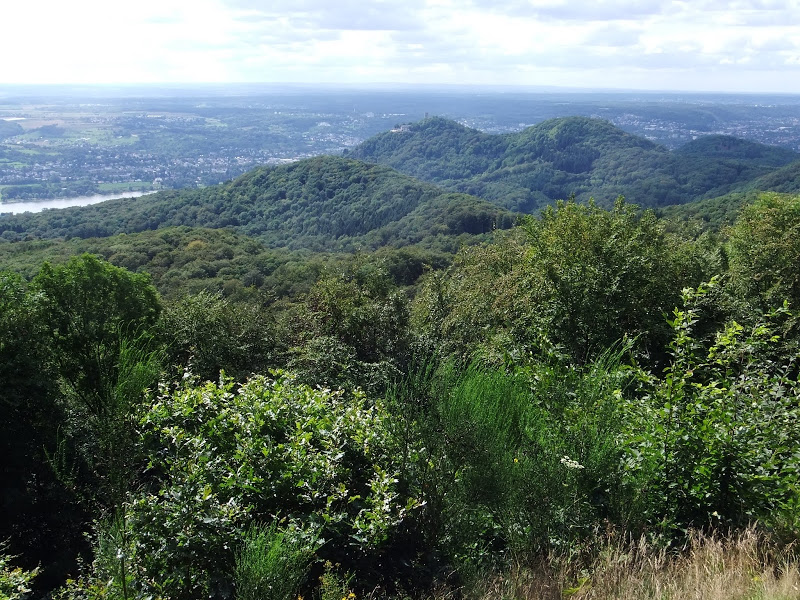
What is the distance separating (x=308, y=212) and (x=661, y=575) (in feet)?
445

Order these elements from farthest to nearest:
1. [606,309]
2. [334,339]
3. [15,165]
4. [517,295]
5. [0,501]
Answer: [15,165]
[334,339]
[517,295]
[606,309]
[0,501]

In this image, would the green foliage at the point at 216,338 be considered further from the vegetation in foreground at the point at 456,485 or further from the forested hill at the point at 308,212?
the forested hill at the point at 308,212

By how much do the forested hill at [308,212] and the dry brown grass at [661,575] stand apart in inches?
3543

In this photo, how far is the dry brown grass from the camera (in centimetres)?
338

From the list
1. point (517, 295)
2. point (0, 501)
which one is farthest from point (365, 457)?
point (517, 295)

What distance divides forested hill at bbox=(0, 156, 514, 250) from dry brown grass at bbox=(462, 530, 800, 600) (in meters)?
90.0

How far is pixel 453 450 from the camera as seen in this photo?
4.53 meters

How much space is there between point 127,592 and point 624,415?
4.40 meters

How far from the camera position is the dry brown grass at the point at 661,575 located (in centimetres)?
338

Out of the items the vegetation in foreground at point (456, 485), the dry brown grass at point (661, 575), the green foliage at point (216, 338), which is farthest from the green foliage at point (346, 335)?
the dry brown grass at point (661, 575)

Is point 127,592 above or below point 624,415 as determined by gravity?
below

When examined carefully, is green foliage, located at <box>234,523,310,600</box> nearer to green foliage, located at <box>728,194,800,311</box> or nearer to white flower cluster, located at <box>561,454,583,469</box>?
white flower cluster, located at <box>561,454,583,469</box>

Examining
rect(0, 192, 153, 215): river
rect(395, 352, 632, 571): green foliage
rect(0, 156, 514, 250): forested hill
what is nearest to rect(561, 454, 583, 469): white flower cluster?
rect(395, 352, 632, 571): green foliage

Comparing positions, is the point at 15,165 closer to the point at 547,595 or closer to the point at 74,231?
the point at 74,231
